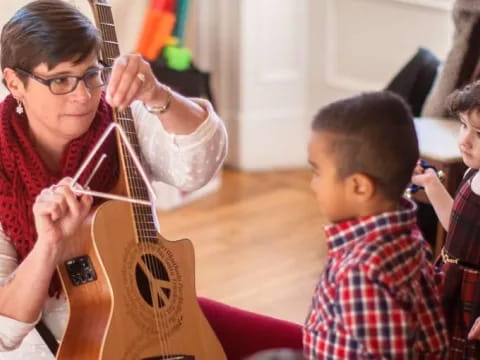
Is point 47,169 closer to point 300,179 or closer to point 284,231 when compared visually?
point 284,231

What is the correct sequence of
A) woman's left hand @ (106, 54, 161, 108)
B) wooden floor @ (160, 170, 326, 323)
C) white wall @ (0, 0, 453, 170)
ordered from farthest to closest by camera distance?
white wall @ (0, 0, 453, 170) < wooden floor @ (160, 170, 326, 323) < woman's left hand @ (106, 54, 161, 108)

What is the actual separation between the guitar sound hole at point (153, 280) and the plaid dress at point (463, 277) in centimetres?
51

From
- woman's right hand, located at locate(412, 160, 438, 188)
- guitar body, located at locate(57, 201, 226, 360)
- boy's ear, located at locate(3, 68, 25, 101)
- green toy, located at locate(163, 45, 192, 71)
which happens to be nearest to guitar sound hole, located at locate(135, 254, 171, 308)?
guitar body, located at locate(57, 201, 226, 360)

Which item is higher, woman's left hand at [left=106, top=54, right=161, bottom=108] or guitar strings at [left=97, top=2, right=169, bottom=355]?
woman's left hand at [left=106, top=54, right=161, bottom=108]

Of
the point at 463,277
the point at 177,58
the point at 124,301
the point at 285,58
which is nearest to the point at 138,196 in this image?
the point at 124,301

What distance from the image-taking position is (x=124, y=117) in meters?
1.50

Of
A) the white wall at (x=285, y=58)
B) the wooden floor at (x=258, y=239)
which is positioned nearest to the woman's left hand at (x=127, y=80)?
the wooden floor at (x=258, y=239)

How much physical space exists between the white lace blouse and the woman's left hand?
0.54 ft

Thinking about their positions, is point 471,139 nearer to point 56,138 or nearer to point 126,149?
point 126,149

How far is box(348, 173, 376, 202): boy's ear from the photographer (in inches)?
42.6

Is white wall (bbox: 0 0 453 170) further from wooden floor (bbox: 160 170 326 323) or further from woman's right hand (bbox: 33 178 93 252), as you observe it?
woman's right hand (bbox: 33 178 93 252)

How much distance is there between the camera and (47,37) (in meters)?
1.35

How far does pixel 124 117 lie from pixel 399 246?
63cm

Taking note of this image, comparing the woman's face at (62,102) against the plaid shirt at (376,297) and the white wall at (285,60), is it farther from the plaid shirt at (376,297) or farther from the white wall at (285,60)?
the white wall at (285,60)
